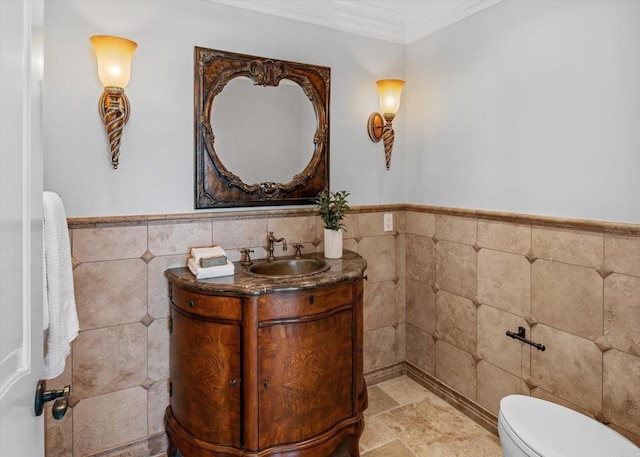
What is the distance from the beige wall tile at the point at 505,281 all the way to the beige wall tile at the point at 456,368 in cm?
42

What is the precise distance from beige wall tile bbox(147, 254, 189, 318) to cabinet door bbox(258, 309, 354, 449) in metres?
0.67

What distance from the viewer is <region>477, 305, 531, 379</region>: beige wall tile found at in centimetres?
213

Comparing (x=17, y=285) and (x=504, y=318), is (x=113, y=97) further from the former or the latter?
(x=504, y=318)

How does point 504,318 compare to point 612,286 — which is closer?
point 612,286

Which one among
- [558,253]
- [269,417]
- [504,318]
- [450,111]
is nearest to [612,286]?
[558,253]

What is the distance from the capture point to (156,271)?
2076 mm

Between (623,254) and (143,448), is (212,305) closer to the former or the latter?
A: (143,448)

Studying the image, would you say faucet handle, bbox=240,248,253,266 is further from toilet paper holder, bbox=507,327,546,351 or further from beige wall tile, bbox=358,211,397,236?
toilet paper holder, bbox=507,327,546,351

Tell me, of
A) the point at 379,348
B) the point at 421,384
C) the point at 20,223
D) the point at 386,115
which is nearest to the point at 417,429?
the point at 421,384

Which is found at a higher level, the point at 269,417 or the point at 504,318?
the point at 504,318

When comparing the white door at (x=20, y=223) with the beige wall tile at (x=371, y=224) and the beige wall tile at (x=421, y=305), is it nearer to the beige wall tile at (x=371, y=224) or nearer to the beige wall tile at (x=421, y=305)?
the beige wall tile at (x=371, y=224)

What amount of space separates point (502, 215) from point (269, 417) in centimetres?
160

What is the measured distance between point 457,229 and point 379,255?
58 cm

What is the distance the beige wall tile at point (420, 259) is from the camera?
2695 mm
